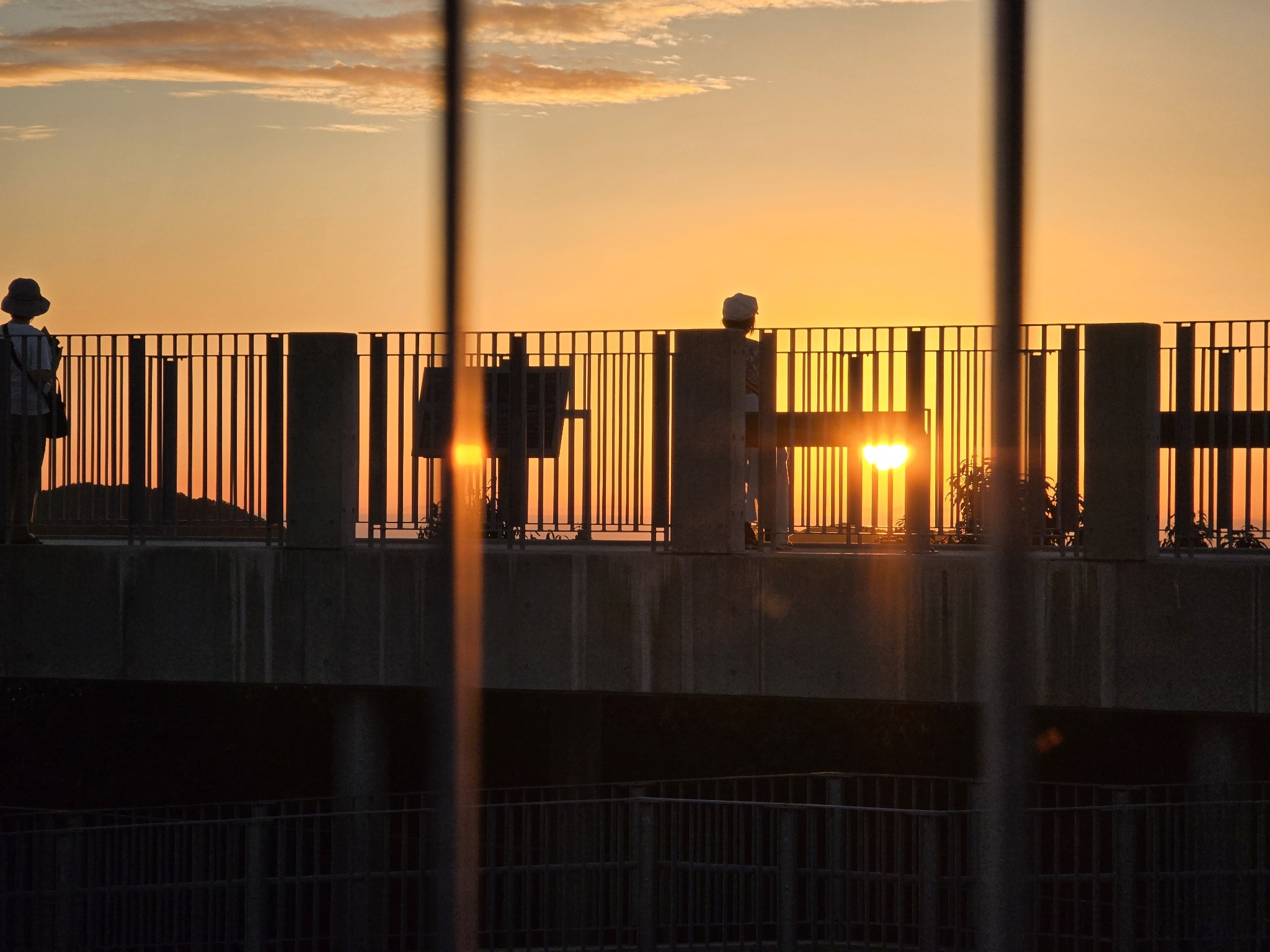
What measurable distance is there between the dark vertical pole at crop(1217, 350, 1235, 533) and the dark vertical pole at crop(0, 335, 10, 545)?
9.96 m

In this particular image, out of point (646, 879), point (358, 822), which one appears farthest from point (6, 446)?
point (646, 879)

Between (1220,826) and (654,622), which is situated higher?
(654,622)

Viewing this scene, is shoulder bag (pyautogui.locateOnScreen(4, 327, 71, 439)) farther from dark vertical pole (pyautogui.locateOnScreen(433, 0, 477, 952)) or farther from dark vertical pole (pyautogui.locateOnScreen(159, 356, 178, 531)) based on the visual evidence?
dark vertical pole (pyautogui.locateOnScreen(433, 0, 477, 952))

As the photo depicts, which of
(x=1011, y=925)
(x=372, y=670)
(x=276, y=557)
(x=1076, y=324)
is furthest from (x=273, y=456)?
(x=1011, y=925)

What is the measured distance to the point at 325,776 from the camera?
1862cm

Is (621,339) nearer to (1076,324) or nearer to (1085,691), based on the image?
(1076,324)

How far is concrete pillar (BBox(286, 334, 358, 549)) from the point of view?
12.9 metres

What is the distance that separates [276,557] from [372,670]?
1.25m

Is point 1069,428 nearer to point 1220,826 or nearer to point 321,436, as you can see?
point 1220,826

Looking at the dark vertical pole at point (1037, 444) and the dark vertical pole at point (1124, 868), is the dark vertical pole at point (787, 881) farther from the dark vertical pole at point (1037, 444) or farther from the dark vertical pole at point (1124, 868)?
the dark vertical pole at point (1037, 444)

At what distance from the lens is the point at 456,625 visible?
3768mm

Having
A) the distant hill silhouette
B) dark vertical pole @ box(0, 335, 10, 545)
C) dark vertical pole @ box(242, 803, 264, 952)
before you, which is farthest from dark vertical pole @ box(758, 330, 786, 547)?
dark vertical pole @ box(0, 335, 10, 545)

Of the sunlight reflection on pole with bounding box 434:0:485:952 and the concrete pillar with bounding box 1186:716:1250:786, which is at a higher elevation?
the sunlight reflection on pole with bounding box 434:0:485:952

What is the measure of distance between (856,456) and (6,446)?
7.33 meters
